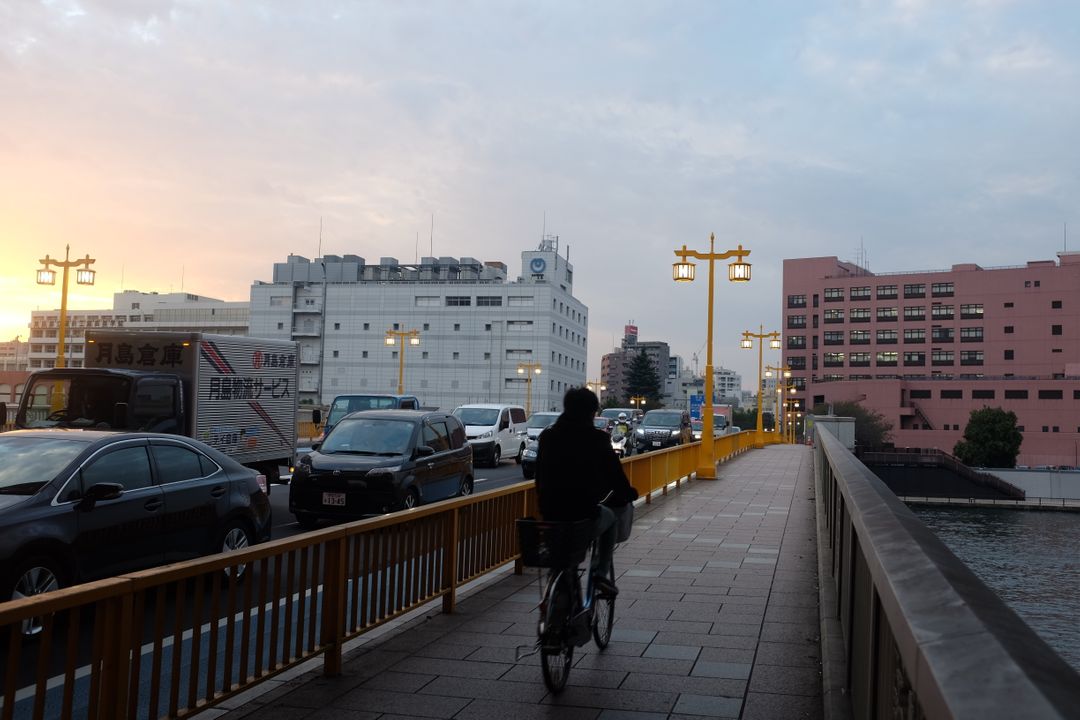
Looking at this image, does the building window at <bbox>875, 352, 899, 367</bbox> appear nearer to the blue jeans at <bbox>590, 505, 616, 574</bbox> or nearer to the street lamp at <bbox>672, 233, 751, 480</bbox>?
the street lamp at <bbox>672, 233, 751, 480</bbox>

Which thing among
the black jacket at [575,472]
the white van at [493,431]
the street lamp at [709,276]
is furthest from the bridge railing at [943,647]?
the white van at [493,431]

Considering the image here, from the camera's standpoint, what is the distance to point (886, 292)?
118 metres

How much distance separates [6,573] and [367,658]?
2.68 metres

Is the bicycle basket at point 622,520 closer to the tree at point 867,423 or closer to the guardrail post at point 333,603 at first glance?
the guardrail post at point 333,603

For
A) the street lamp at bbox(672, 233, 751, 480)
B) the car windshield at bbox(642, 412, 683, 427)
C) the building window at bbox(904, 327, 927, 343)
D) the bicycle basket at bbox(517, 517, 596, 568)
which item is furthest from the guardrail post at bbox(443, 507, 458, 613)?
the building window at bbox(904, 327, 927, 343)

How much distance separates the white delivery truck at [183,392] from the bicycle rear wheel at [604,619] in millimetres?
8922

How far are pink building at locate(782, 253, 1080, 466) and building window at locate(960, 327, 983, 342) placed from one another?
125 mm

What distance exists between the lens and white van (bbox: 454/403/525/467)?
27.4 meters

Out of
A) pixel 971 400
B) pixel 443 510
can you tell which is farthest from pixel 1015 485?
pixel 443 510

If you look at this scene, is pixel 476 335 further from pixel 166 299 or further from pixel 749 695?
pixel 749 695

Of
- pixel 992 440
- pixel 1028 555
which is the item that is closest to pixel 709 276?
pixel 1028 555

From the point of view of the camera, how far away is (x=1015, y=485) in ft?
236

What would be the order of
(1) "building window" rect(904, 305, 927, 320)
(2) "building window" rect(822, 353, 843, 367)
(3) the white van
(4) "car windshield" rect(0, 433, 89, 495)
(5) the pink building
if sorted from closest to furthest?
1. (4) "car windshield" rect(0, 433, 89, 495)
2. (3) the white van
3. (5) the pink building
4. (1) "building window" rect(904, 305, 927, 320)
5. (2) "building window" rect(822, 353, 843, 367)

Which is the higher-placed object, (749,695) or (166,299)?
(166,299)
